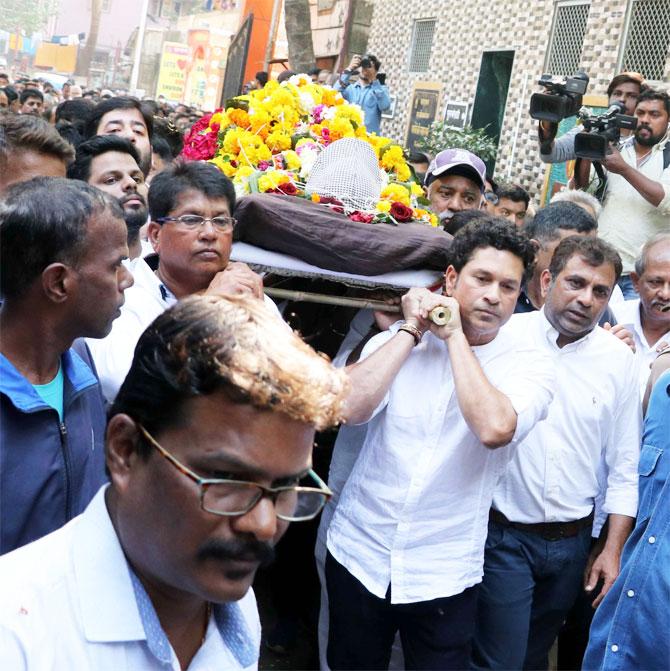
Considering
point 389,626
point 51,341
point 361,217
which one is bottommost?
point 389,626

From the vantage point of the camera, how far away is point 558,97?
6.09 metres

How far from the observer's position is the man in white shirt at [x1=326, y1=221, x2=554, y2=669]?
3262 mm

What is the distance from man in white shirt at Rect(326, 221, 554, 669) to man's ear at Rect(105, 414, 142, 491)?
180cm

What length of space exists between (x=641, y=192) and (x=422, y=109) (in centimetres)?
966

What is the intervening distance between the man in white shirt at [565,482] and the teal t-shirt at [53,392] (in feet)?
6.46

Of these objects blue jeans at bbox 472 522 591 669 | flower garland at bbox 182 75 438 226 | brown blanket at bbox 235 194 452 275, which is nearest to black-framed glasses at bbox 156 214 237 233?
brown blanket at bbox 235 194 452 275

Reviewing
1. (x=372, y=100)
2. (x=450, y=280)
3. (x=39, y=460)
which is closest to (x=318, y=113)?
(x=450, y=280)

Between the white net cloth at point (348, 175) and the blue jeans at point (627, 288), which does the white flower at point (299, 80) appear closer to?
the white net cloth at point (348, 175)

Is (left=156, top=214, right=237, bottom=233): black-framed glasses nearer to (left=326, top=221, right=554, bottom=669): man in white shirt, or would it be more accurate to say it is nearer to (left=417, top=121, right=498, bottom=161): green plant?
(left=326, top=221, right=554, bottom=669): man in white shirt

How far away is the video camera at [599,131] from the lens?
5695 mm

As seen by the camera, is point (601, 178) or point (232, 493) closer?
point (232, 493)

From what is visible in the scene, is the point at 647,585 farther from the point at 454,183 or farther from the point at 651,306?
the point at 454,183

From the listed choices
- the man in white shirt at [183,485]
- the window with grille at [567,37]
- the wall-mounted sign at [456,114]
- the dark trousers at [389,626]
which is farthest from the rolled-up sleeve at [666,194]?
the wall-mounted sign at [456,114]

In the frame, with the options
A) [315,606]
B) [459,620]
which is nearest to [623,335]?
[459,620]
